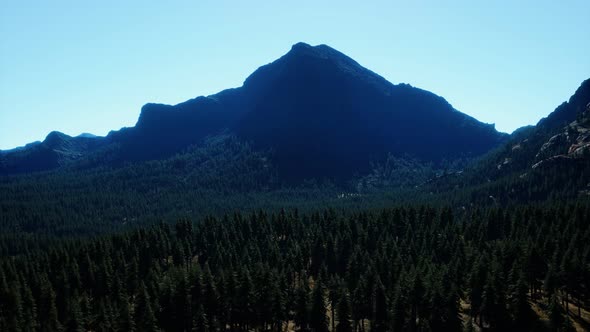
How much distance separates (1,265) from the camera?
114625mm

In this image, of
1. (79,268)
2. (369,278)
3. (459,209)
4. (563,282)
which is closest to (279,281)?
(369,278)

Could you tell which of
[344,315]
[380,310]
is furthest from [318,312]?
[380,310]

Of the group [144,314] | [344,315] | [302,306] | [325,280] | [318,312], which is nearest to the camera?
[144,314]

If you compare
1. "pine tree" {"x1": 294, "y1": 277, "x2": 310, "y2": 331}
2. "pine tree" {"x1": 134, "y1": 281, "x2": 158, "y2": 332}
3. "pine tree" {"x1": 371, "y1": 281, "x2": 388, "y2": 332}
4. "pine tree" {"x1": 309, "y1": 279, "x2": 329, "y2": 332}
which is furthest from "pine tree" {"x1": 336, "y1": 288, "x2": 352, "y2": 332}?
"pine tree" {"x1": 134, "y1": 281, "x2": 158, "y2": 332}

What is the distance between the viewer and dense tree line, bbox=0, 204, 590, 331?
73.8 meters

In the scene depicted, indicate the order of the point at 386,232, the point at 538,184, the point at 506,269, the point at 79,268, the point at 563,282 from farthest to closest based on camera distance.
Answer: the point at 538,184 < the point at 386,232 < the point at 79,268 < the point at 506,269 < the point at 563,282

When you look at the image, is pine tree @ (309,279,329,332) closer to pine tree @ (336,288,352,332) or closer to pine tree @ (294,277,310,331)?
pine tree @ (294,277,310,331)

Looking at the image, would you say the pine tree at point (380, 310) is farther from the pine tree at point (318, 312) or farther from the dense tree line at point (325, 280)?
the pine tree at point (318, 312)

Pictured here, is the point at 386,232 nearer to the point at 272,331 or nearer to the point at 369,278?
the point at 369,278

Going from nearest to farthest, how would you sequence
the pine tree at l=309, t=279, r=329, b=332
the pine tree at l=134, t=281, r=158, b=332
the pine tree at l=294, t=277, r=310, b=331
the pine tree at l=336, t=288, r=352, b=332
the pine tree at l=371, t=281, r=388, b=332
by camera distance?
the pine tree at l=134, t=281, r=158, b=332 < the pine tree at l=336, t=288, r=352, b=332 < the pine tree at l=309, t=279, r=329, b=332 < the pine tree at l=371, t=281, r=388, b=332 < the pine tree at l=294, t=277, r=310, b=331

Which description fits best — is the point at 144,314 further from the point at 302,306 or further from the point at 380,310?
the point at 380,310

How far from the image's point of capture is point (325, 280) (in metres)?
97.9

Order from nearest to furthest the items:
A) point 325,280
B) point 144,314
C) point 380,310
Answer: point 144,314
point 380,310
point 325,280

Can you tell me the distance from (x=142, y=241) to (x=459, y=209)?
139205mm
